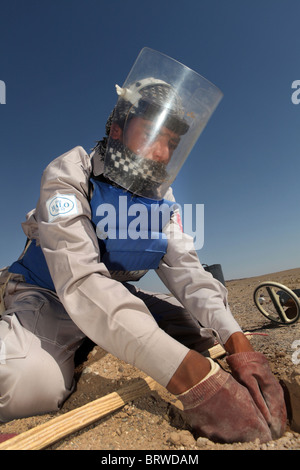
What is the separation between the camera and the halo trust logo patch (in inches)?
69.1

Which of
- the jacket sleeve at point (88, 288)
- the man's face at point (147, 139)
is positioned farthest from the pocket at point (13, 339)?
the man's face at point (147, 139)

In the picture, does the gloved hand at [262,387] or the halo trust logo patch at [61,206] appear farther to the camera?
the halo trust logo patch at [61,206]

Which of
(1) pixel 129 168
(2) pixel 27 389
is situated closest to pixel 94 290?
(2) pixel 27 389

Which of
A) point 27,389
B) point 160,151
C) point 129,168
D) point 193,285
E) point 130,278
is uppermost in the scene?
point 160,151

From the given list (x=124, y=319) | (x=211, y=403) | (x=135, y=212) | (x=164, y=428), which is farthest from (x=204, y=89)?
(x=164, y=428)

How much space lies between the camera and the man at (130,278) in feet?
4.48

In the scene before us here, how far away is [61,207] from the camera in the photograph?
177 centimetres

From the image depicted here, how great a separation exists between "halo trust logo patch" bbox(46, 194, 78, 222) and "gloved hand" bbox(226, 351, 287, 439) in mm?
1226

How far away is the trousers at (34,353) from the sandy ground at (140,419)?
0.31ft

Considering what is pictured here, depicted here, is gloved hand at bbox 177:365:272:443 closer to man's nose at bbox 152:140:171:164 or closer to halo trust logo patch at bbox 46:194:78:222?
halo trust logo patch at bbox 46:194:78:222

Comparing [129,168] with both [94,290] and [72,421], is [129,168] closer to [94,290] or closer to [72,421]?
[94,290]

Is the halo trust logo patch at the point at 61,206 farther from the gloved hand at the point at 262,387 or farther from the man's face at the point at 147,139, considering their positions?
the gloved hand at the point at 262,387

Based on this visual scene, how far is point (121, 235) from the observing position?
84.5 inches

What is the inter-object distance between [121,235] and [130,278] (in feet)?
1.86
